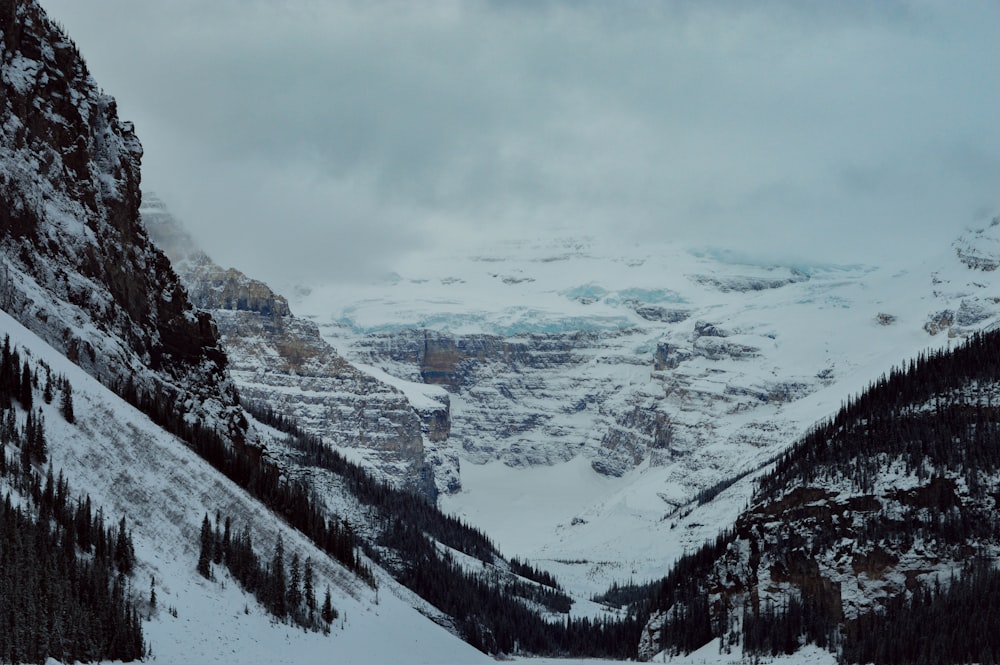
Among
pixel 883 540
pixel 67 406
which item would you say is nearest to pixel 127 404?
pixel 67 406

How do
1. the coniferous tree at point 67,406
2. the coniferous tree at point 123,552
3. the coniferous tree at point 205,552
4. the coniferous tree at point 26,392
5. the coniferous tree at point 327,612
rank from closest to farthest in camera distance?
the coniferous tree at point 123,552 < the coniferous tree at point 26,392 < the coniferous tree at point 67,406 < the coniferous tree at point 205,552 < the coniferous tree at point 327,612

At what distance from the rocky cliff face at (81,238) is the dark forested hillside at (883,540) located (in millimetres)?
67107

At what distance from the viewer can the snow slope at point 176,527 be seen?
110 meters

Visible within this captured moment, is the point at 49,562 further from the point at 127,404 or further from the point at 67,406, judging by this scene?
the point at 127,404

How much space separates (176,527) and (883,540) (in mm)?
81908

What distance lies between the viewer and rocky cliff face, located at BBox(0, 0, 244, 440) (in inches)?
5546

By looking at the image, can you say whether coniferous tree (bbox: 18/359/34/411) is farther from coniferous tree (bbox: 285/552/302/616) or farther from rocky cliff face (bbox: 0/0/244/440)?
coniferous tree (bbox: 285/552/302/616)

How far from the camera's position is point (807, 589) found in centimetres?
17225

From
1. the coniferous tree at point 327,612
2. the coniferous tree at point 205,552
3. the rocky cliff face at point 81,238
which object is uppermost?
the rocky cliff face at point 81,238

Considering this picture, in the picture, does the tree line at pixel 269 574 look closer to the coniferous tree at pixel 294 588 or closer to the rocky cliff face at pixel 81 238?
the coniferous tree at pixel 294 588

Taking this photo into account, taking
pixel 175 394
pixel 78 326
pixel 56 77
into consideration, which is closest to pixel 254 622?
pixel 78 326

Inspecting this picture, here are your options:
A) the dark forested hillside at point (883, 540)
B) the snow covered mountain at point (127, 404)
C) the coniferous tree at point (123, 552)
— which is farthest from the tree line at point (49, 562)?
the dark forested hillside at point (883, 540)

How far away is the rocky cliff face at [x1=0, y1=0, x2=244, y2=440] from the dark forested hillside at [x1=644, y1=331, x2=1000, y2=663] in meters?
67.1

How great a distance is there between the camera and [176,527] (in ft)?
413
